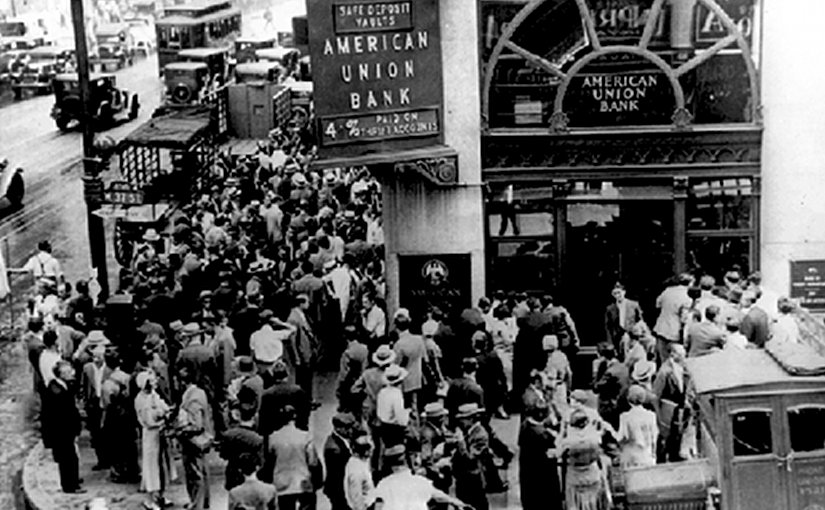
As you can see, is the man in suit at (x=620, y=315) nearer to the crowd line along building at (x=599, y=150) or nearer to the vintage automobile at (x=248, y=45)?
the crowd line along building at (x=599, y=150)

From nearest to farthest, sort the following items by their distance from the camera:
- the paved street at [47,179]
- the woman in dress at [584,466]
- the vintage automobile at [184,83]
A: 1. the woman in dress at [584,466]
2. the paved street at [47,179]
3. the vintage automobile at [184,83]

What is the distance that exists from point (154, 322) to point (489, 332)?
15.6 feet

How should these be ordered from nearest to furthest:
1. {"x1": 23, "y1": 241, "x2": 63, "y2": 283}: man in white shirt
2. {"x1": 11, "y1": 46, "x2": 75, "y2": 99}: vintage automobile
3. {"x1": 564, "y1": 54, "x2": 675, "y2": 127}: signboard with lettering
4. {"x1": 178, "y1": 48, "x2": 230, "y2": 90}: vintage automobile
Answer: {"x1": 564, "y1": 54, "x2": 675, "y2": 127}: signboard with lettering
{"x1": 23, "y1": 241, "x2": 63, "y2": 283}: man in white shirt
{"x1": 178, "y1": 48, "x2": 230, "y2": 90}: vintage automobile
{"x1": 11, "y1": 46, "x2": 75, "y2": 99}: vintage automobile

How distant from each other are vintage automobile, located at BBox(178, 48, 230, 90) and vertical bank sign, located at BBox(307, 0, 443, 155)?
93.1ft

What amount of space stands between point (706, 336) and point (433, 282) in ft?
15.7

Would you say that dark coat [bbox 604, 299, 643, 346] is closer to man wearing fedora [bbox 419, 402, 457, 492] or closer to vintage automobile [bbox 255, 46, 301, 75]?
man wearing fedora [bbox 419, 402, 457, 492]

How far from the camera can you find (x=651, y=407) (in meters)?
15.7

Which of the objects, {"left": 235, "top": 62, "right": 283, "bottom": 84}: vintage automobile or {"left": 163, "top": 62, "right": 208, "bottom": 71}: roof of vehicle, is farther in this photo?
{"left": 163, "top": 62, "right": 208, "bottom": 71}: roof of vehicle

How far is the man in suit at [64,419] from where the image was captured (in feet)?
57.5

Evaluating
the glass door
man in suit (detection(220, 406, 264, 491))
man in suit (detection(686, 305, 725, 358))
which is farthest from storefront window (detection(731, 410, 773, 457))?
the glass door

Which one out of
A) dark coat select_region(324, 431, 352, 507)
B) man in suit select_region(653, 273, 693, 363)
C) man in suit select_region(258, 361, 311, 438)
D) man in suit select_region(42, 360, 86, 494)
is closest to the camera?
dark coat select_region(324, 431, 352, 507)

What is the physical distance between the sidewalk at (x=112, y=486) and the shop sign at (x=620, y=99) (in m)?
4.54

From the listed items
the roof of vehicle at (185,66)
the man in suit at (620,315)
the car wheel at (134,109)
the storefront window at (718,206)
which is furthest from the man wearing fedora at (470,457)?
the car wheel at (134,109)

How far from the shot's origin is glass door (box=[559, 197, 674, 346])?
20641mm
